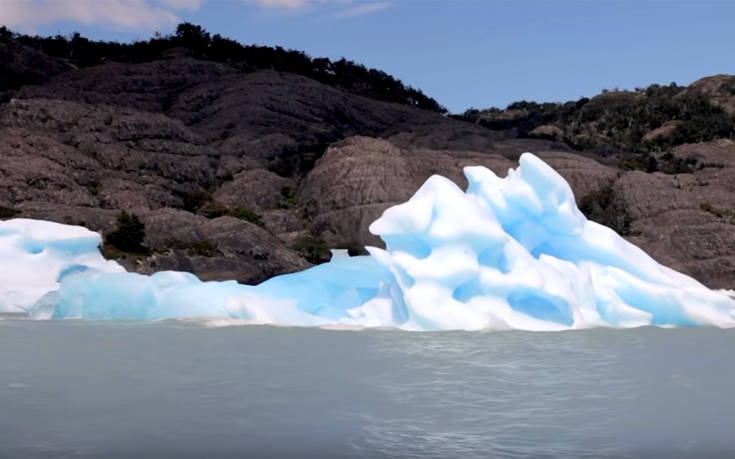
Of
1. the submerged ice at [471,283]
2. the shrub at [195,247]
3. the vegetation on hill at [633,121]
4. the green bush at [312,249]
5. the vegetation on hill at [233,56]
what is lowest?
the submerged ice at [471,283]

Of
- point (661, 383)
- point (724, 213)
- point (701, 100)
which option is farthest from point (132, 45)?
point (661, 383)

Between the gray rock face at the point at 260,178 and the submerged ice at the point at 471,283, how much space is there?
15351 millimetres

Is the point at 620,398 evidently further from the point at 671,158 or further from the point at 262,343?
the point at 671,158

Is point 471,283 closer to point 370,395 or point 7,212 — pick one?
point 370,395

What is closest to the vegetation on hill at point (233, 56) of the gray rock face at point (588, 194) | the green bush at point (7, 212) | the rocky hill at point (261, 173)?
the rocky hill at point (261, 173)

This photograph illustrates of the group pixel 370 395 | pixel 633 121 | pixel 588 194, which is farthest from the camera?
pixel 633 121

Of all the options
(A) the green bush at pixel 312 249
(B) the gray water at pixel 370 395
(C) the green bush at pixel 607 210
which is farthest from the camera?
(C) the green bush at pixel 607 210

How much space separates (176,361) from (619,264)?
10.5 m

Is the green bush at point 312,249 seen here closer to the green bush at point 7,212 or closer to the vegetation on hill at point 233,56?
the green bush at point 7,212

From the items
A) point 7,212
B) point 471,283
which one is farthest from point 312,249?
point 471,283

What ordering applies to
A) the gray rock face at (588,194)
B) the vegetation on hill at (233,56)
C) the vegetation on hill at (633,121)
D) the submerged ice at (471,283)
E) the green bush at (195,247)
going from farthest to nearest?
the vegetation on hill at (233,56) < the vegetation on hill at (633,121) < the gray rock face at (588,194) < the green bush at (195,247) < the submerged ice at (471,283)

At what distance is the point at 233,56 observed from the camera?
102 metres

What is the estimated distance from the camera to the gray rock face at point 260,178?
1635 inches

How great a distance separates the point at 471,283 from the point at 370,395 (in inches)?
307
